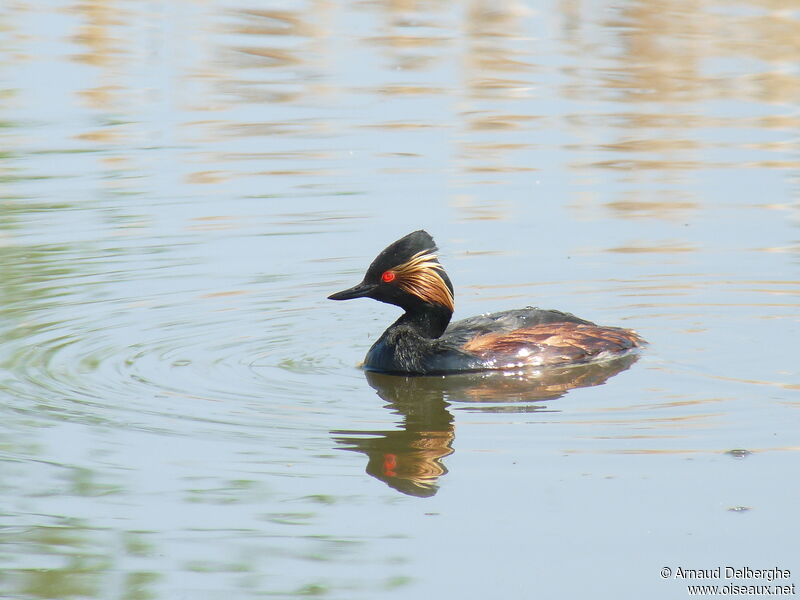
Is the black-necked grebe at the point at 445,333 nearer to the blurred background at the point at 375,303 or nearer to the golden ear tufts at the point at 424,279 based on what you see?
the golden ear tufts at the point at 424,279

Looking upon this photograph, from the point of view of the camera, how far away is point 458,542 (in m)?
6.29

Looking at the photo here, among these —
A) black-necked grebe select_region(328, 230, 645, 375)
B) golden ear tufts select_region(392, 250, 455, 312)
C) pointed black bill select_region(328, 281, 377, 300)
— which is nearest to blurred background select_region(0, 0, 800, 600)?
black-necked grebe select_region(328, 230, 645, 375)

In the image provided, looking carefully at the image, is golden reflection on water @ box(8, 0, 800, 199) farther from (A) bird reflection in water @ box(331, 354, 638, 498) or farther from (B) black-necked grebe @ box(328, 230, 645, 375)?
(A) bird reflection in water @ box(331, 354, 638, 498)

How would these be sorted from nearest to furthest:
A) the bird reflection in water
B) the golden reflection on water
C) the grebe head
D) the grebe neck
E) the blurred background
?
the blurred background, the bird reflection in water, the grebe head, the grebe neck, the golden reflection on water

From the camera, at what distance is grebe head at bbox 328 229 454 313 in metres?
9.66

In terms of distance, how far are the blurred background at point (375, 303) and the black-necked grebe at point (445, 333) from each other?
9.3 inches

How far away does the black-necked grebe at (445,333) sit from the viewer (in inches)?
375

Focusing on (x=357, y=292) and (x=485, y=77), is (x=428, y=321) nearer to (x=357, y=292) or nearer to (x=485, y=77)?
(x=357, y=292)

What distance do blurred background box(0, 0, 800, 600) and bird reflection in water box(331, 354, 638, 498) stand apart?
31mm

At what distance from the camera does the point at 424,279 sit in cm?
967

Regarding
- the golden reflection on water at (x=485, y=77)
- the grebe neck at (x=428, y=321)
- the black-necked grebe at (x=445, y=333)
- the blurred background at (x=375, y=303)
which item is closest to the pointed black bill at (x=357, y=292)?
the black-necked grebe at (x=445, y=333)

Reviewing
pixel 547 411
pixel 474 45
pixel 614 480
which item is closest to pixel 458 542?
pixel 614 480

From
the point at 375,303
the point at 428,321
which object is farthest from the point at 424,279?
the point at 375,303

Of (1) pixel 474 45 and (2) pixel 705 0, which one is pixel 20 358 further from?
(2) pixel 705 0
